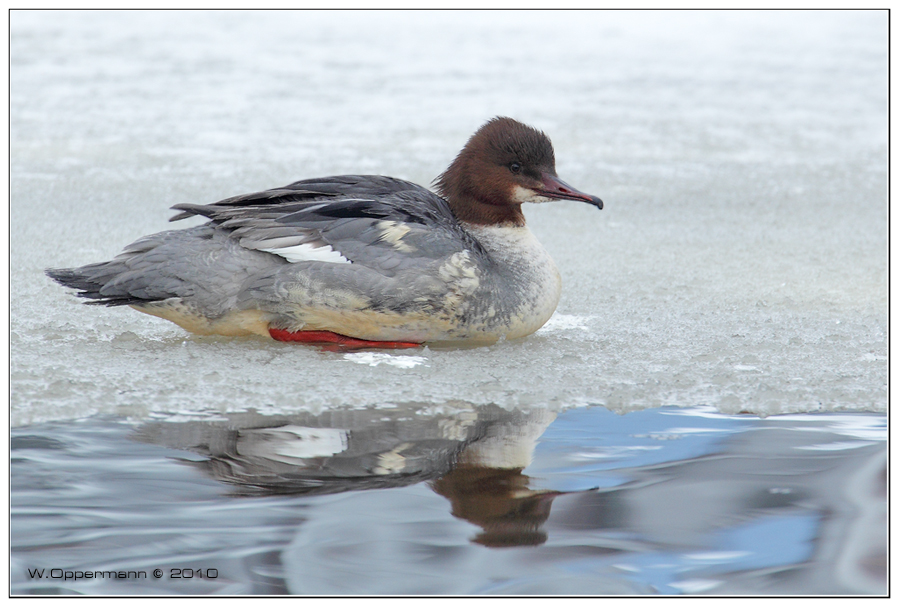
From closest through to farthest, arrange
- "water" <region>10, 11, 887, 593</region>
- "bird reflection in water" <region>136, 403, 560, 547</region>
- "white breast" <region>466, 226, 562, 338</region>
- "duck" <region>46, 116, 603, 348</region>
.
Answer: "water" <region>10, 11, 887, 593</region>
"bird reflection in water" <region>136, 403, 560, 547</region>
"duck" <region>46, 116, 603, 348</region>
"white breast" <region>466, 226, 562, 338</region>

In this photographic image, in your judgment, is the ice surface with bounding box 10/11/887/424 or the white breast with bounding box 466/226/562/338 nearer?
the ice surface with bounding box 10/11/887/424

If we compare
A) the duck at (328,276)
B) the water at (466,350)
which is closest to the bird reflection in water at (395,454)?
the water at (466,350)

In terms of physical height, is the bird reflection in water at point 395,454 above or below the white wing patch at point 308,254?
below

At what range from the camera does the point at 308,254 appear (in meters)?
3.39

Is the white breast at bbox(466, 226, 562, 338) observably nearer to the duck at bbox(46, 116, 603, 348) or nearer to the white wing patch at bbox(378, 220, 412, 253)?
the duck at bbox(46, 116, 603, 348)

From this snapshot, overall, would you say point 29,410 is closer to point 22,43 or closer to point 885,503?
point 885,503

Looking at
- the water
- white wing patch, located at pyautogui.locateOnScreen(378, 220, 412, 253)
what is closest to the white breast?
the water

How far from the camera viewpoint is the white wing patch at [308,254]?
11.1 ft

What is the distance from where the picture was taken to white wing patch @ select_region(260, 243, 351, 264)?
11.1 ft

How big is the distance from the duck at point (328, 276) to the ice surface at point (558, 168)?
0.12m

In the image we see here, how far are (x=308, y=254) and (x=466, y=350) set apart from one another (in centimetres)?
66

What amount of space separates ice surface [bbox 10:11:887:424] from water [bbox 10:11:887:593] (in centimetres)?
2

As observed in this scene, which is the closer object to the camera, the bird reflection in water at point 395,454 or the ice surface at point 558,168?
the bird reflection in water at point 395,454

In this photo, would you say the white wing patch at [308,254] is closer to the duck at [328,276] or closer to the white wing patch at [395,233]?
the duck at [328,276]
